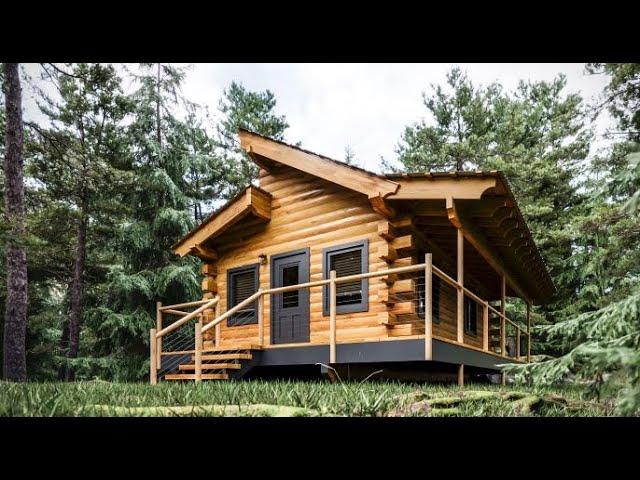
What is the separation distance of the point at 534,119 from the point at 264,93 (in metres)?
10.7

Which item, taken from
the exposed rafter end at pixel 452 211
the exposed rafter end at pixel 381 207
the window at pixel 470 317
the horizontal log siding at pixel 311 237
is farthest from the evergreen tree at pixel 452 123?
the exposed rafter end at pixel 452 211

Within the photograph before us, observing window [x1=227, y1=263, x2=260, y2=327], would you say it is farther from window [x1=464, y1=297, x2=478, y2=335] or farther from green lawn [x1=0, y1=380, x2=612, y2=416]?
window [x1=464, y1=297, x2=478, y2=335]

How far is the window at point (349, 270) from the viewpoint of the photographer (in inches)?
345

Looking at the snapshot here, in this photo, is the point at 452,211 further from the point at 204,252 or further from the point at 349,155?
the point at 349,155

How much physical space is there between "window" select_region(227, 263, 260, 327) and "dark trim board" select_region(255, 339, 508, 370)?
6.04 feet

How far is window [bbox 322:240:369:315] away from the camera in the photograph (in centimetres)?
876

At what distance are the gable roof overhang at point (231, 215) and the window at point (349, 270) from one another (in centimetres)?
178

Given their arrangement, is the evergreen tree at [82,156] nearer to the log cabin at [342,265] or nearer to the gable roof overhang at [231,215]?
the gable roof overhang at [231,215]

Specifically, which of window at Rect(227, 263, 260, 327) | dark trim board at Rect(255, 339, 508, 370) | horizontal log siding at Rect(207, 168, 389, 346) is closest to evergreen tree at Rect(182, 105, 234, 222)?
horizontal log siding at Rect(207, 168, 389, 346)

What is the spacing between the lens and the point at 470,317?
12.9 metres

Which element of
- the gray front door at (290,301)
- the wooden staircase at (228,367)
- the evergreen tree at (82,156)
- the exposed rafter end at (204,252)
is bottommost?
the wooden staircase at (228,367)

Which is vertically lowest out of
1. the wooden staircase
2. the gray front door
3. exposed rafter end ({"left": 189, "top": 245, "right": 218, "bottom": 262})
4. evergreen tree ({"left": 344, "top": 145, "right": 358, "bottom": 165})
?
the wooden staircase

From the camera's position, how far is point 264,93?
1988 centimetres

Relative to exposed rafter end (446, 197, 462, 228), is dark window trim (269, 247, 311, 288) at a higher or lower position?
lower
